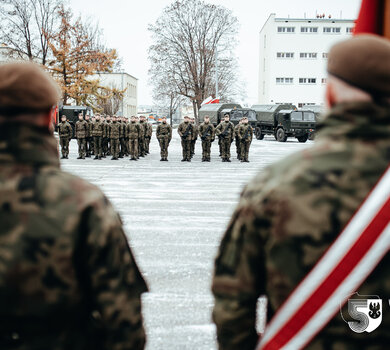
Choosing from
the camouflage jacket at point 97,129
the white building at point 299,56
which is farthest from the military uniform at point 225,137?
the white building at point 299,56

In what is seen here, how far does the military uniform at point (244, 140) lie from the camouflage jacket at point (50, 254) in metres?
18.4

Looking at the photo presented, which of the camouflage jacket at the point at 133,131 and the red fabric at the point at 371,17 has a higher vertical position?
the red fabric at the point at 371,17

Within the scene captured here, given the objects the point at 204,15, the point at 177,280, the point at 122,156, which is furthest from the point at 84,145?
the point at 204,15

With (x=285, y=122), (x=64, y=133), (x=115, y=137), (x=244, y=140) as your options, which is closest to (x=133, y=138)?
(x=115, y=137)

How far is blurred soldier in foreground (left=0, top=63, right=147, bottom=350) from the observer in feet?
5.80

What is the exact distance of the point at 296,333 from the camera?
5.66 ft

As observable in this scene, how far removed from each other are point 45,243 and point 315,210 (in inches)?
34.8

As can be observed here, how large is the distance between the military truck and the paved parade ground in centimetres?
1695

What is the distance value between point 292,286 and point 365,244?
27 centimetres

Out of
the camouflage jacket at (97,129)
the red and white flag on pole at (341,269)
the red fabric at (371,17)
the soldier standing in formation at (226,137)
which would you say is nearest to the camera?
the red and white flag on pole at (341,269)

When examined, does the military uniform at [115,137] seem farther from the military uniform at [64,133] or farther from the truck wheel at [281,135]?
the truck wheel at [281,135]

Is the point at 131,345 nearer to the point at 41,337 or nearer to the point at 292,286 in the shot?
the point at 41,337

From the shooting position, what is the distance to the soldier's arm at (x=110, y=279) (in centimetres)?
180

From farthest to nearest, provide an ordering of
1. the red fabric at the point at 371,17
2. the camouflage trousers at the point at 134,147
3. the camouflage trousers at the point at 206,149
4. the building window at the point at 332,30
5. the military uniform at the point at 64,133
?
the building window at the point at 332,30
the camouflage trousers at the point at 134,147
the camouflage trousers at the point at 206,149
the military uniform at the point at 64,133
the red fabric at the point at 371,17
